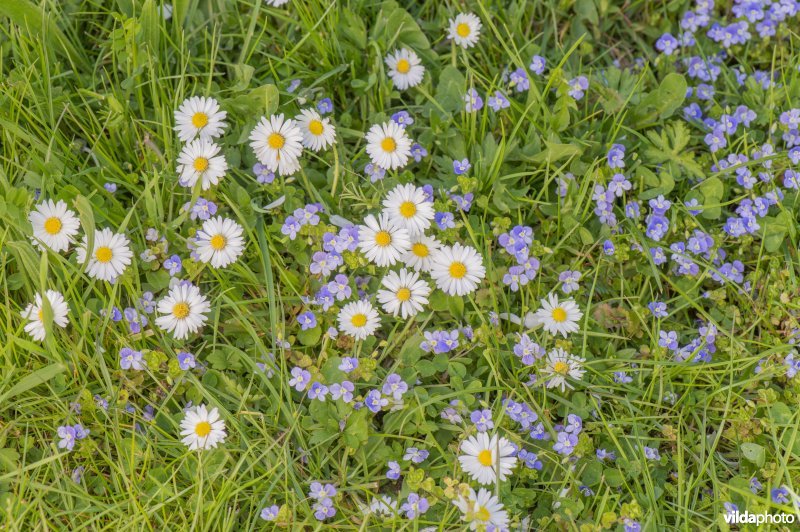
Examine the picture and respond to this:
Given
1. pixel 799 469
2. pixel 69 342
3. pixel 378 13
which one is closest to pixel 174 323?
pixel 69 342

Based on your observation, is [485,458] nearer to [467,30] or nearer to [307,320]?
[307,320]

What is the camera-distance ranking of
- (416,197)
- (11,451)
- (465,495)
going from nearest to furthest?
1. (465,495)
2. (11,451)
3. (416,197)

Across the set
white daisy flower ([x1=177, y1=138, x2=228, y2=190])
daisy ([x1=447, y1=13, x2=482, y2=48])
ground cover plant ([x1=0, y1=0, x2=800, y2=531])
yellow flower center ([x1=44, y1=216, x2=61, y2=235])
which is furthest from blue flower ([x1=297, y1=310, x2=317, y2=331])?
daisy ([x1=447, y1=13, x2=482, y2=48])

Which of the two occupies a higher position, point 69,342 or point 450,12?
point 450,12

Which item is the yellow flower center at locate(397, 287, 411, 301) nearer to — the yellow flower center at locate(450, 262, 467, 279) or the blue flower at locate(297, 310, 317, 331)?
the yellow flower center at locate(450, 262, 467, 279)

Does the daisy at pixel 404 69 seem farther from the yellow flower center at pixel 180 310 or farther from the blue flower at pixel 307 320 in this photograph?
the yellow flower center at pixel 180 310

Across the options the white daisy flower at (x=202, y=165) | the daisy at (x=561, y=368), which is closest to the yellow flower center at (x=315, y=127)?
the white daisy flower at (x=202, y=165)

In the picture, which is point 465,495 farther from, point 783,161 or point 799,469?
point 783,161
